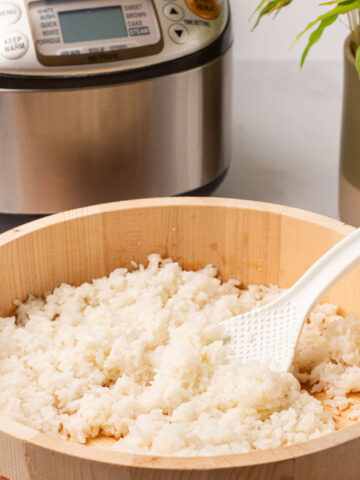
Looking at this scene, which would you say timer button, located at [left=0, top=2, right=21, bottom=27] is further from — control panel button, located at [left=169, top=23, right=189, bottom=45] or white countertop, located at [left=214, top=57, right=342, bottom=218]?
white countertop, located at [left=214, top=57, right=342, bottom=218]

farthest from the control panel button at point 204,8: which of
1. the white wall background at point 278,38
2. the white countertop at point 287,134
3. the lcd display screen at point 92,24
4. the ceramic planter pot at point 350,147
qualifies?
the white wall background at point 278,38

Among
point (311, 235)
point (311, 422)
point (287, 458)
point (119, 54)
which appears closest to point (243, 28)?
point (119, 54)

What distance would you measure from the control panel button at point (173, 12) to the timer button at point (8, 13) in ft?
0.77

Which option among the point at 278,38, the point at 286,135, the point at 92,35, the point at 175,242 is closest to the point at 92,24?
the point at 92,35

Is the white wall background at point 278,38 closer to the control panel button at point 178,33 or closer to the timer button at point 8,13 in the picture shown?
the control panel button at point 178,33

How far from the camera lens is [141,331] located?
1.01m

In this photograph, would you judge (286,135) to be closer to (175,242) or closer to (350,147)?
(350,147)

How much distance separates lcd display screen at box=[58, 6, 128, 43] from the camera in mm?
1151

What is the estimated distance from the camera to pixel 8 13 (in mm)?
1150

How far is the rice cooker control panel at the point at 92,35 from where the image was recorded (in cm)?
113

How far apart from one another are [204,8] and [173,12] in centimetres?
6

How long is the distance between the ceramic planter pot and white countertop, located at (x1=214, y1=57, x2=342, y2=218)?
0.59ft

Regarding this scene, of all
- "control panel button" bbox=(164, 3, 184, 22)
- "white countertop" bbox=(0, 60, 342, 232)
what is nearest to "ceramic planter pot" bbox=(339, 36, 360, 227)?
"white countertop" bbox=(0, 60, 342, 232)

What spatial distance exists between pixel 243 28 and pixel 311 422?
1528mm
